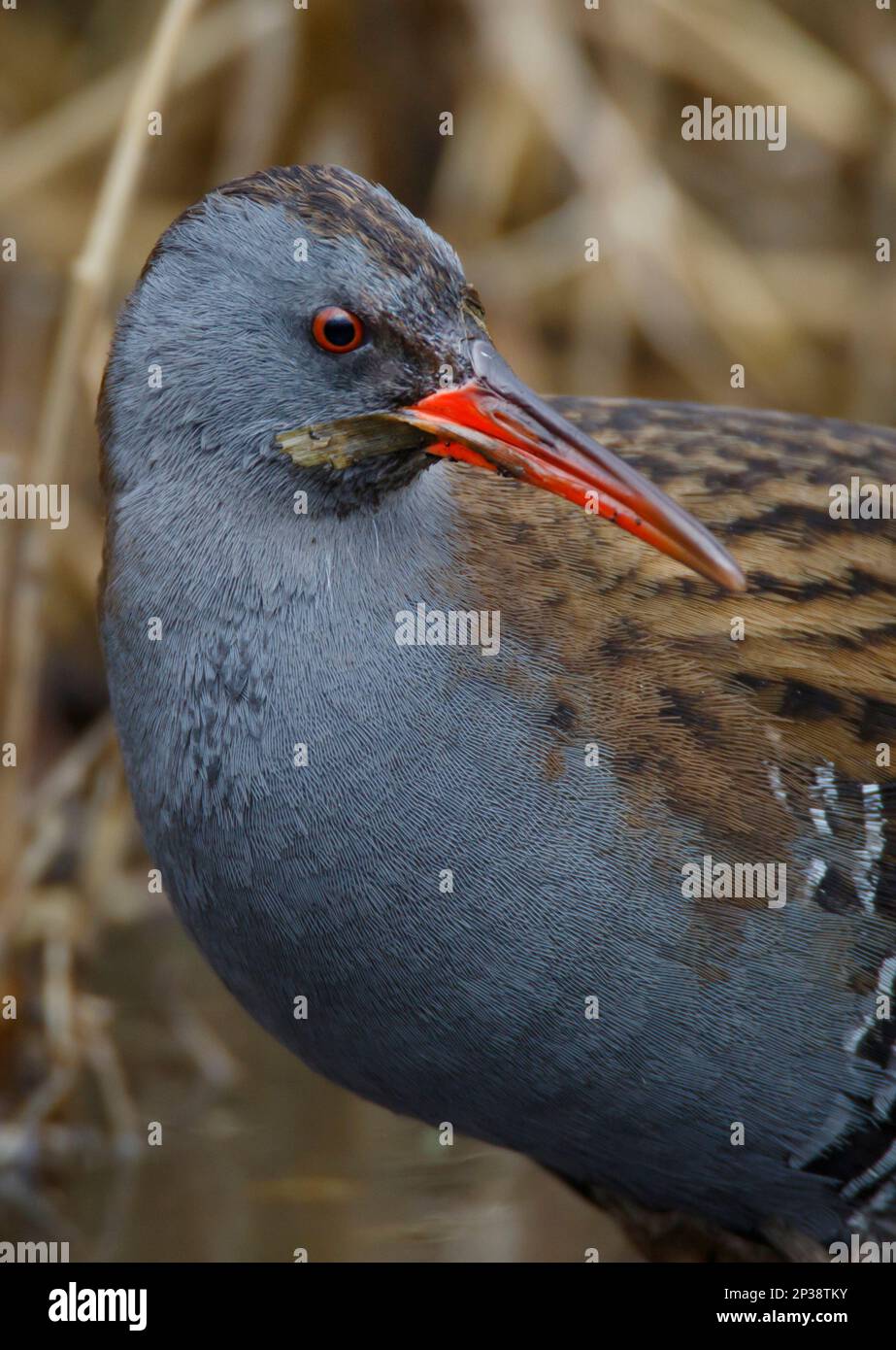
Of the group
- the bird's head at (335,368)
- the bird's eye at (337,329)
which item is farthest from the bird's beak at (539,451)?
the bird's eye at (337,329)

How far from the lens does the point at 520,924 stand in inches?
108

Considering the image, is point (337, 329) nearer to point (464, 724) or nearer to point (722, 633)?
point (464, 724)

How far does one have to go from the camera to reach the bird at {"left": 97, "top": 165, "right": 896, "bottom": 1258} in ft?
8.93

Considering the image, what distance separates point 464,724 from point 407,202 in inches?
154

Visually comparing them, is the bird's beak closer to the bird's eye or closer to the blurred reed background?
the bird's eye

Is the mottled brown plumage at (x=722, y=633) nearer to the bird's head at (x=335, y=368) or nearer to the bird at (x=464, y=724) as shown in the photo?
the bird at (x=464, y=724)

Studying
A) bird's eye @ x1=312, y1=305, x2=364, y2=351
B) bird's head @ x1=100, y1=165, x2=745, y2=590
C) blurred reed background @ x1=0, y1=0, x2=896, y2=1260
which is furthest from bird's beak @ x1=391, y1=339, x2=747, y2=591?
blurred reed background @ x1=0, y1=0, x2=896, y2=1260

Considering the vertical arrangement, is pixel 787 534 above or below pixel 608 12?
below

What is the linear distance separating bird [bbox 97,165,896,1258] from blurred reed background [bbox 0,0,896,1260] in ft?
3.89
